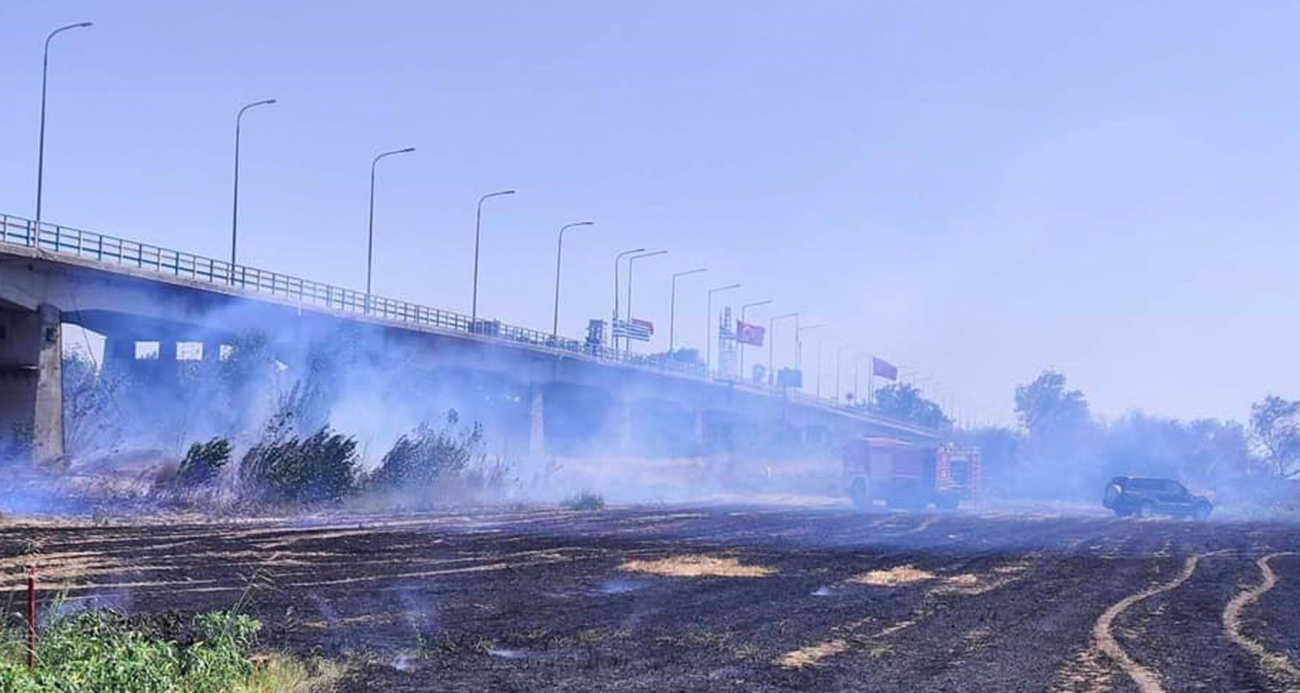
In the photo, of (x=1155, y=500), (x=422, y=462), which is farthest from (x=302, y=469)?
(x=1155, y=500)

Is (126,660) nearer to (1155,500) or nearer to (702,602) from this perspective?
(702,602)

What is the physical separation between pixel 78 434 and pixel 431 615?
36.3 m

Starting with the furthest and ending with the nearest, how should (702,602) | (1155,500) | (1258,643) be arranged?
(1155,500)
(702,602)
(1258,643)

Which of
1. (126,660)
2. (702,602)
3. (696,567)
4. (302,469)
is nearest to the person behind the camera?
(126,660)

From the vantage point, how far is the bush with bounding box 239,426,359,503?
41688 mm

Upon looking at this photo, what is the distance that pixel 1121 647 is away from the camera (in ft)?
50.9

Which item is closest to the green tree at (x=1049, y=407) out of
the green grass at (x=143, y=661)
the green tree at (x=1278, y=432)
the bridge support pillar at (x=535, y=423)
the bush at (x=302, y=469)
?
the green tree at (x=1278, y=432)

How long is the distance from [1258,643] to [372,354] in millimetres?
49191

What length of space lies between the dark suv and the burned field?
1017 inches

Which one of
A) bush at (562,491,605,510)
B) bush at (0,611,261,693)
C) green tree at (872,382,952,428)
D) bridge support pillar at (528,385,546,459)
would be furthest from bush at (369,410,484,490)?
green tree at (872,382,952,428)

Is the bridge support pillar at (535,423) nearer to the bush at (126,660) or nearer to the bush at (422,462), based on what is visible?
the bush at (422,462)

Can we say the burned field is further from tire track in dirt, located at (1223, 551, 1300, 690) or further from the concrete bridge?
the concrete bridge

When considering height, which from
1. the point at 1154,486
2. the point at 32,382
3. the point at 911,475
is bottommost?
the point at 1154,486

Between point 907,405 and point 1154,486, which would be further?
point 907,405
